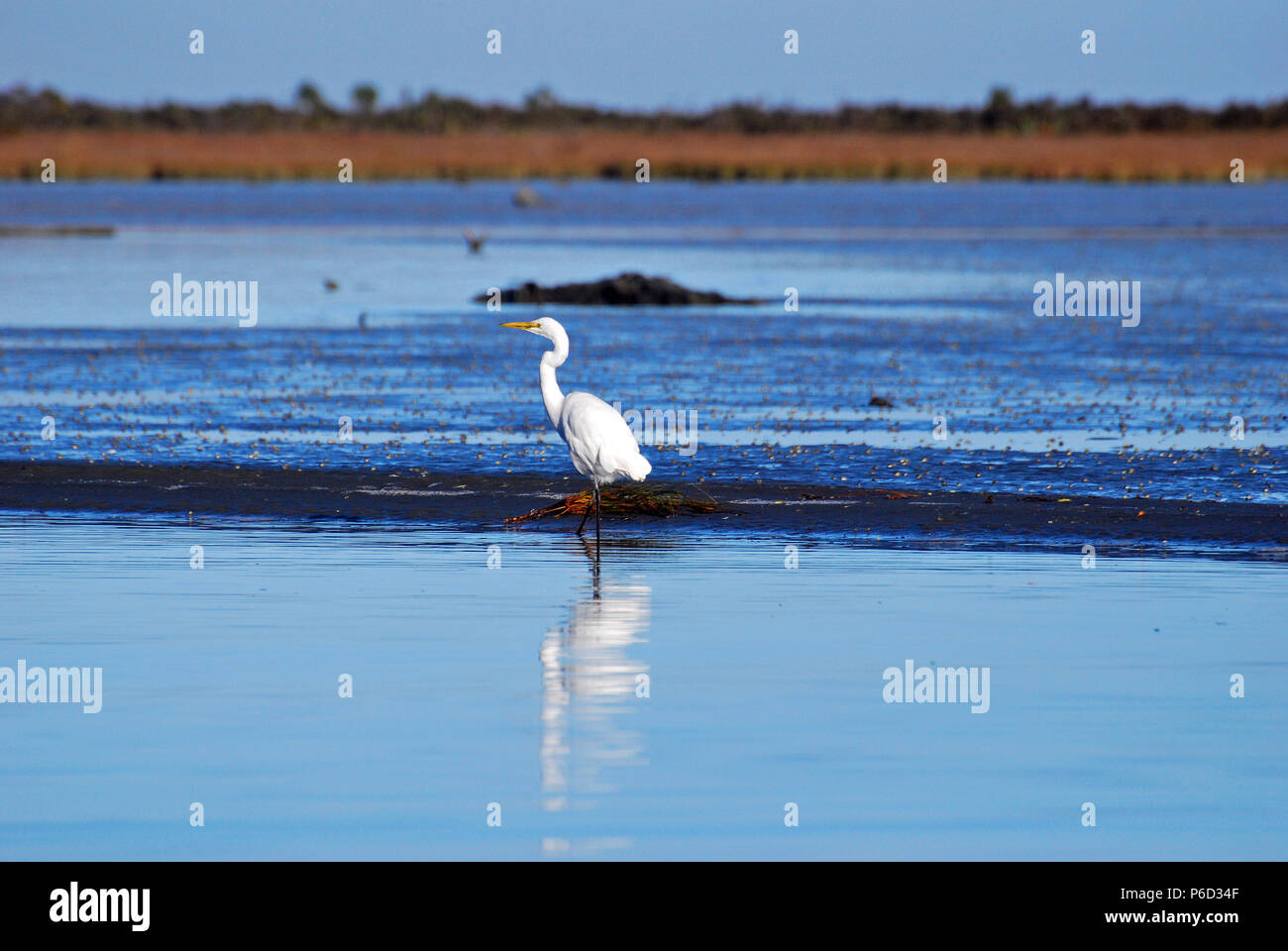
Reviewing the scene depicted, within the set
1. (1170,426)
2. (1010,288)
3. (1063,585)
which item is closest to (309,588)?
(1063,585)

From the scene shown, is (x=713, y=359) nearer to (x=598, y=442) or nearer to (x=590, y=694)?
(x=598, y=442)

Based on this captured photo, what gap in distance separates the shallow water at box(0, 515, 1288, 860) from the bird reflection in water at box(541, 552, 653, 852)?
0.08ft

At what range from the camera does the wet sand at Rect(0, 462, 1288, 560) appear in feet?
50.4

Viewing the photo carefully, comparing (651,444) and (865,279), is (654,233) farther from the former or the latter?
(651,444)

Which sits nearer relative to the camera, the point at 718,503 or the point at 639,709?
the point at 639,709

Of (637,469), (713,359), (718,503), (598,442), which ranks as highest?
(713,359)

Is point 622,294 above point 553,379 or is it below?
above

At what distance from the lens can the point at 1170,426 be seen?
21516 mm

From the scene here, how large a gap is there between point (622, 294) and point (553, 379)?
22.8 meters

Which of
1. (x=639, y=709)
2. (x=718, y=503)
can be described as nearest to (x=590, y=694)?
(x=639, y=709)

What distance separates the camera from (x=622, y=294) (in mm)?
38750

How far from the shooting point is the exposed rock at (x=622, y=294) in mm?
38469

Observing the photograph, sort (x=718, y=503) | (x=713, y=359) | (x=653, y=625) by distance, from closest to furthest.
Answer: (x=653, y=625), (x=718, y=503), (x=713, y=359)
